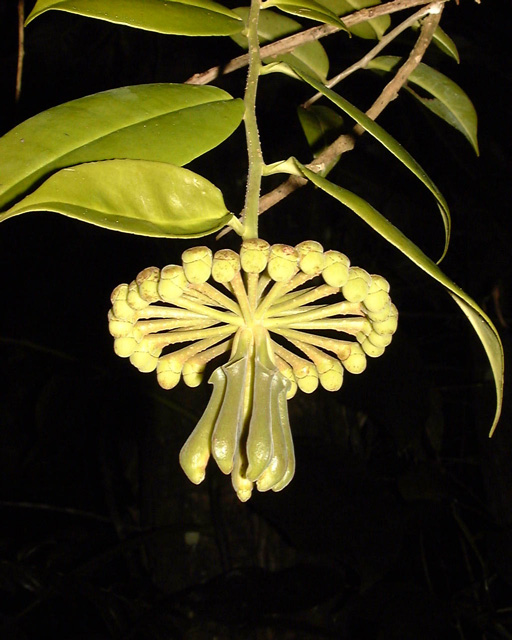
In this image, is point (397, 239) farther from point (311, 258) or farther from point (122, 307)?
point (122, 307)

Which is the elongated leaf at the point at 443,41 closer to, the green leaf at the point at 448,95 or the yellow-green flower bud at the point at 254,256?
the green leaf at the point at 448,95

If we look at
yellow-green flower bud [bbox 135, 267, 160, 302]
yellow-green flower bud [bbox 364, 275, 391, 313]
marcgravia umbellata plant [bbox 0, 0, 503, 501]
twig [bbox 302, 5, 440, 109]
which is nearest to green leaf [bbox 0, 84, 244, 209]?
marcgravia umbellata plant [bbox 0, 0, 503, 501]

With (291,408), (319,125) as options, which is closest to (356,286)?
(319,125)

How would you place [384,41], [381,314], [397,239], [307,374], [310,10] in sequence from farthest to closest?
[384,41], [310,10], [307,374], [381,314], [397,239]

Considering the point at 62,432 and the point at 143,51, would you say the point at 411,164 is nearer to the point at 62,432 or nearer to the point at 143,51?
the point at 143,51

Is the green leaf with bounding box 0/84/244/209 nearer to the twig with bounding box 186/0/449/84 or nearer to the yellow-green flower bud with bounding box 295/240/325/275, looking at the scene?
the yellow-green flower bud with bounding box 295/240/325/275
